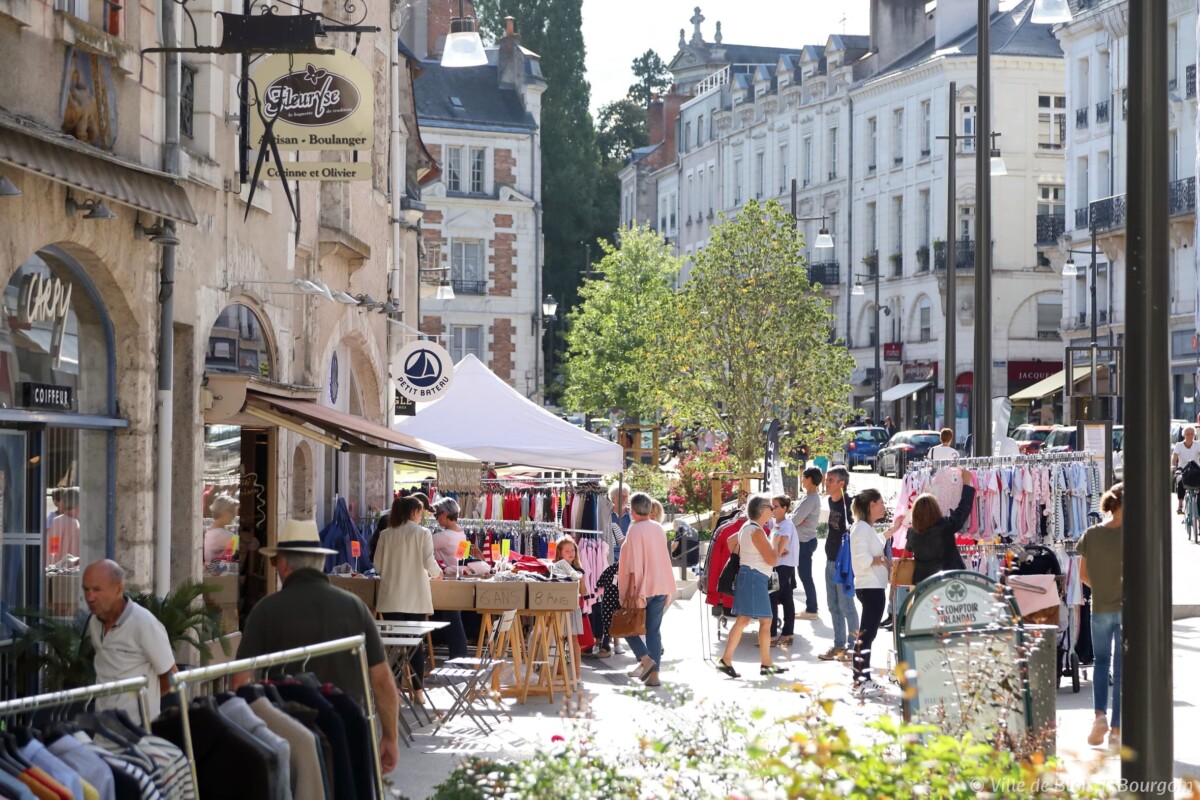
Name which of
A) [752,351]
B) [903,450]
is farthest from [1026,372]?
[752,351]

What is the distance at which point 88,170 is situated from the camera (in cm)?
916

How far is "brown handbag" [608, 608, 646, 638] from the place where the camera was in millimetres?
14508

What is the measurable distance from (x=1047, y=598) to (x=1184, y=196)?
37.0 metres

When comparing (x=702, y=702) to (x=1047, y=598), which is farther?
(x=1047, y=598)

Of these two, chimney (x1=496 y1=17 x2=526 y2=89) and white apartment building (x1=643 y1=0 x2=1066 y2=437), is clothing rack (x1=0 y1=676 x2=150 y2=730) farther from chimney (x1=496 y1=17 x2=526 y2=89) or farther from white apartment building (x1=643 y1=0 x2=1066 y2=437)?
chimney (x1=496 y1=17 x2=526 y2=89)

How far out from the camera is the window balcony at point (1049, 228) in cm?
6128

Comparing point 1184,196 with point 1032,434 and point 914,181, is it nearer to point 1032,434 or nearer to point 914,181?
point 1032,434

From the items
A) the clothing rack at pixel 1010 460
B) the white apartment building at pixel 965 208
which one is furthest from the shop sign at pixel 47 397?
the white apartment building at pixel 965 208

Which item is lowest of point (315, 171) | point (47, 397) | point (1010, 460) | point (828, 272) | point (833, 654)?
point (833, 654)

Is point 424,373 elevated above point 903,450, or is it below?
above

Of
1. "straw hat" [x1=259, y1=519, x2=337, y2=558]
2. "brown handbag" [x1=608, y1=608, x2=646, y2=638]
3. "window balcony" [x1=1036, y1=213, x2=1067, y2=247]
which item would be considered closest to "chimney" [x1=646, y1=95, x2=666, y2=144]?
"window balcony" [x1=1036, y1=213, x2=1067, y2=247]

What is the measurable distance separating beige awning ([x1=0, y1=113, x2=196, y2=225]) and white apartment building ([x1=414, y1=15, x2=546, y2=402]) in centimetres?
5000

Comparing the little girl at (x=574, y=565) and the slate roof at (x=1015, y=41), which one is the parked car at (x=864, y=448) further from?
the little girl at (x=574, y=565)

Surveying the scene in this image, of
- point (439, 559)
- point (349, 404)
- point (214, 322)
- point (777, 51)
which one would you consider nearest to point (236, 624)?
point (439, 559)
